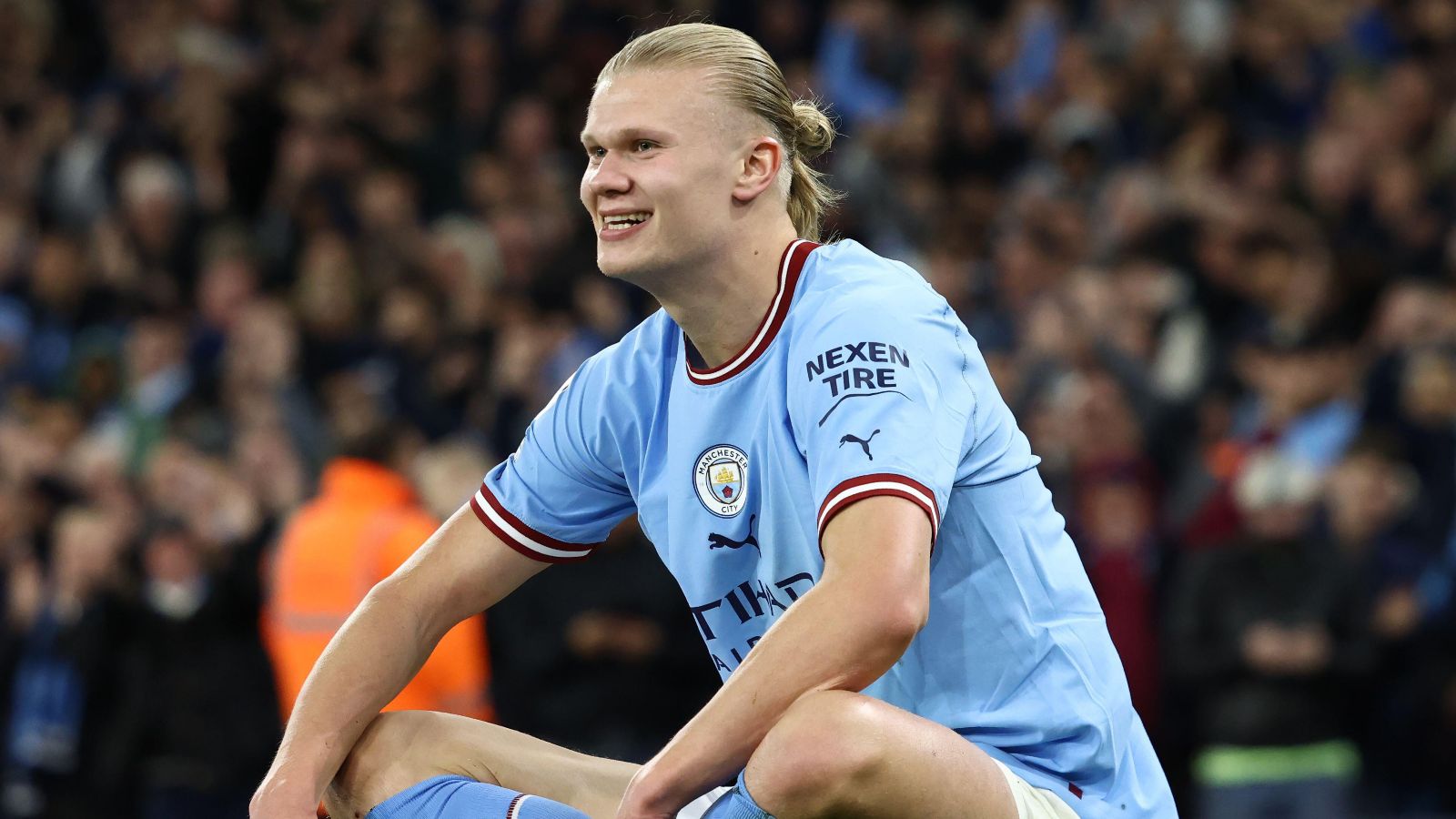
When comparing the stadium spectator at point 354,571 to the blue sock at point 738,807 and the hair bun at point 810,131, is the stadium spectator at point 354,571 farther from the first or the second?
the blue sock at point 738,807

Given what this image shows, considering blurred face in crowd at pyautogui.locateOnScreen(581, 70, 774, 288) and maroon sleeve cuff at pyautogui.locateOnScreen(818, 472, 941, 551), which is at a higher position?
blurred face in crowd at pyautogui.locateOnScreen(581, 70, 774, 288)

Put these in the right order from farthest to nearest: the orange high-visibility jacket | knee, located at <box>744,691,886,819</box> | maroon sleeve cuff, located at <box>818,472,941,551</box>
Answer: the orange high-visibility jacket
maroon sleeve cuff, located at <box>818,472,941,551</box>
knee, located at <box>744,691,886,819</box>

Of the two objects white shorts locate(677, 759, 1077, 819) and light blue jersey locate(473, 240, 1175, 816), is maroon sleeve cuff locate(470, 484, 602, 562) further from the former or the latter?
white shorts locate(677, 759, 1077, 819)

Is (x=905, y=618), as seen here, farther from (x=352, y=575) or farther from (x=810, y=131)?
(x=352, y=575)

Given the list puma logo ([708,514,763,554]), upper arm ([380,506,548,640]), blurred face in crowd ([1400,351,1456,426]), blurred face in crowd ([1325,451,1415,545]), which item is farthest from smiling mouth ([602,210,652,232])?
blurred face in crowd ([1400,351,1456,426])

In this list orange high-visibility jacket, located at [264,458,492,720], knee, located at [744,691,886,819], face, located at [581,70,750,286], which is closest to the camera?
knee, located at [744,691,886,819]

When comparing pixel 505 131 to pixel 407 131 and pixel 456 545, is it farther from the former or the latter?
pixel 456 545

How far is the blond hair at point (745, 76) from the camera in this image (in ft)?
10.5

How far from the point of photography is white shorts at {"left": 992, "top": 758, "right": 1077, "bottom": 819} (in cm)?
279

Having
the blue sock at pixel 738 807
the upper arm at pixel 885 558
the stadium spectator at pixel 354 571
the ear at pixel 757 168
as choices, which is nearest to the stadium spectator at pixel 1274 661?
the stadium spectator at pixel 354 571

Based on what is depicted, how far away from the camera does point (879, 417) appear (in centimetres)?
280

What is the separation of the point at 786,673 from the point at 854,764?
0.17 meters

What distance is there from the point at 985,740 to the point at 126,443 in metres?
6.87

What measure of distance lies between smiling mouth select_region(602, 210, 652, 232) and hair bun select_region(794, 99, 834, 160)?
36 cm
